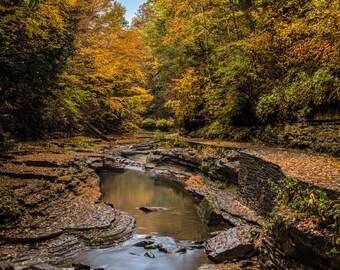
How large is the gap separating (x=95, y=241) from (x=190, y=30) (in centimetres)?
1602

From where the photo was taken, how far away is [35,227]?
7.20 meters

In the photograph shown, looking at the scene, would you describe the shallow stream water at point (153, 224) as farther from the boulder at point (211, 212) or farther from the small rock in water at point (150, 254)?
the boulder at point (211, 212)

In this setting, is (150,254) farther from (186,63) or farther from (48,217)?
(186,63)

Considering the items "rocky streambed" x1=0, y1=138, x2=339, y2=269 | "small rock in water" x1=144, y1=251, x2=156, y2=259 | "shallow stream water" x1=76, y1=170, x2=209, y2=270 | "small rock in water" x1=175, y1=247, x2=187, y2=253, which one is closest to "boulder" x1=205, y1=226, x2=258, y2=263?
"rocky streambed" x1=0, y1=138, x2=339, y2=269

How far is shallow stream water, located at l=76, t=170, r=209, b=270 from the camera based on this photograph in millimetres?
6641

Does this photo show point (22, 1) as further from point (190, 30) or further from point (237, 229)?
point (190, 30)

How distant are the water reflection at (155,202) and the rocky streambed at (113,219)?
434 mm

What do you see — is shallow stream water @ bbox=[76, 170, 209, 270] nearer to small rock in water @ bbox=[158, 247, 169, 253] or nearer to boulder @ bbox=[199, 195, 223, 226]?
small rock in water @ bbox=[158, 247, 169, 253]

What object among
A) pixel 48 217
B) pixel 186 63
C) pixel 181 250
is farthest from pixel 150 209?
pixel 186 63

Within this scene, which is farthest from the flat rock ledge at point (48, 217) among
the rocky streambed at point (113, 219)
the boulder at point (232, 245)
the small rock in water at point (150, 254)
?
the boulder at point (232, 245)

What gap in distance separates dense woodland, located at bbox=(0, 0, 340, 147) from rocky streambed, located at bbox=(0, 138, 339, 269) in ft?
9.00

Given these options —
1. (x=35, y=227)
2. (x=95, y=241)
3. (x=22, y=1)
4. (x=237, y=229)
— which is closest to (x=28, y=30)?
(x=22, y=1)

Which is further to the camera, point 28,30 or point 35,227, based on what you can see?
point 28,30

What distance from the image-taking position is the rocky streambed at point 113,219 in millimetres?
5270
